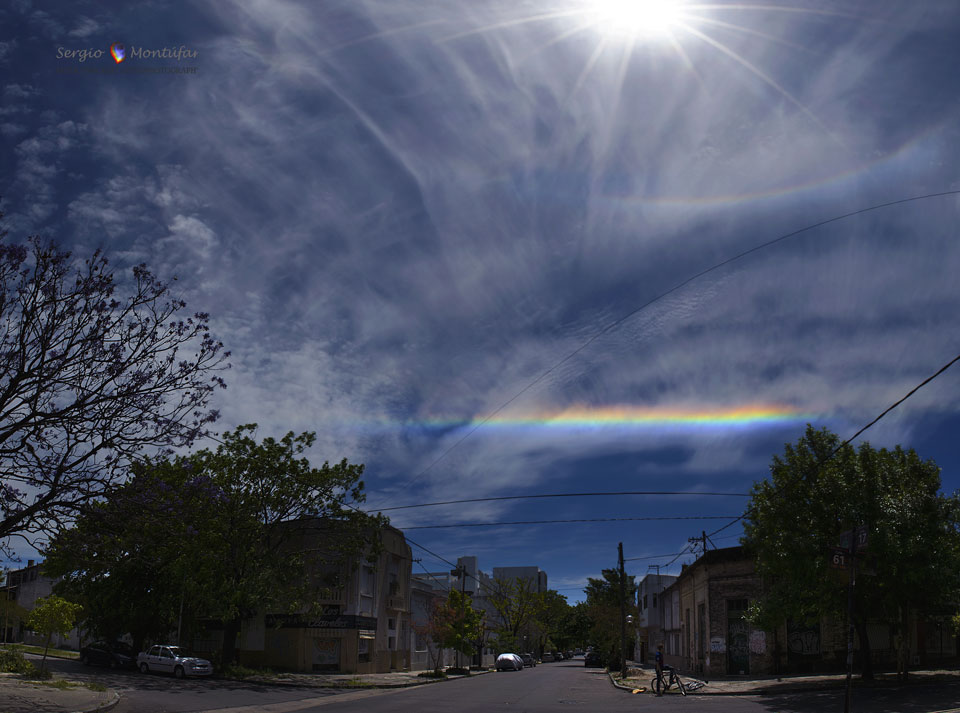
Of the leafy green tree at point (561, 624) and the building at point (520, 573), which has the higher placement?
the building at point (520, 573)

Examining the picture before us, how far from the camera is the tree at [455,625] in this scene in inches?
1873

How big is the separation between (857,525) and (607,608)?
62883mm

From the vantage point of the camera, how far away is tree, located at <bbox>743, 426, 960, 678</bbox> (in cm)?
2256

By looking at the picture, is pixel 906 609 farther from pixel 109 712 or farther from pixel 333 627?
pixel 333 627

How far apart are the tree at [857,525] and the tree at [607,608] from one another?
46.4 metres

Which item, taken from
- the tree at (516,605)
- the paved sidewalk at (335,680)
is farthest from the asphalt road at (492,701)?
the tree at (516,605)

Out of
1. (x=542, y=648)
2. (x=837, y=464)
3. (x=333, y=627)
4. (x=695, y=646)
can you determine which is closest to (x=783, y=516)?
(x=837, y=464)

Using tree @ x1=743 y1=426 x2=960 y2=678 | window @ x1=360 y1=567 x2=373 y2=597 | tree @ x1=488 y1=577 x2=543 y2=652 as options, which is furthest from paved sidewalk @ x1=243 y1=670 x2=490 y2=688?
tree @ x1=488 y1=577 x2=543 y2=652

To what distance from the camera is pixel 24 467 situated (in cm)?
1484

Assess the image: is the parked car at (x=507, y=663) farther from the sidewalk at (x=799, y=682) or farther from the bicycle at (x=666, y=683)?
the bicycle at (x=666, y=683)

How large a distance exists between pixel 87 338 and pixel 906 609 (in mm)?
25902

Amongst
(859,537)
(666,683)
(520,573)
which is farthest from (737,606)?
(520,573)

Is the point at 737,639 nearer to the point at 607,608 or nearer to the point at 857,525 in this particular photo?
the point at 857,525

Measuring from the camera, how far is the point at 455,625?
4788cm
